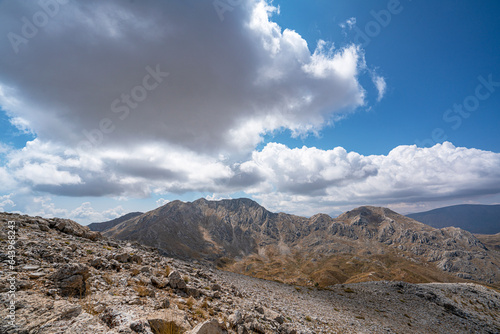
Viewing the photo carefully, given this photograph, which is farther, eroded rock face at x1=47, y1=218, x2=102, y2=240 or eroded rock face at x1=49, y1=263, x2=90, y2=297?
eroded rock face at x1=47, y1=218, x2=102, y2=240

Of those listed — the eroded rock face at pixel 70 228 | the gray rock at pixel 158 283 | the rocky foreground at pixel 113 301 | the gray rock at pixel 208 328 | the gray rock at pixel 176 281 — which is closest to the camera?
the rocky foreground at pixel 113 301

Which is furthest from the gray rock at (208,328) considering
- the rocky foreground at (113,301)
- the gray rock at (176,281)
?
the gray rock at (176,281)

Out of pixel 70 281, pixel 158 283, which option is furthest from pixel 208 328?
pixel 70 281

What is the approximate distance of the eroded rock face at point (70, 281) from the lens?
1001 centimetres

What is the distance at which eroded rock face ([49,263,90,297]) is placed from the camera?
1001 centimetres

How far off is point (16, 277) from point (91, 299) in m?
3.73

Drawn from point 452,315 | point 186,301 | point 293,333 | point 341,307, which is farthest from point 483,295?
point 186,301

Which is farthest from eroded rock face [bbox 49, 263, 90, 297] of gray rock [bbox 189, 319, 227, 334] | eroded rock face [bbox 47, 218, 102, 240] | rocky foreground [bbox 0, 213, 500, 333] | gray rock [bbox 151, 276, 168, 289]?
eroded rock face [bbox 47, 218, 102, 240]

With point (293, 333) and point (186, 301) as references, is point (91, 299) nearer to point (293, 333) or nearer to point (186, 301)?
point (186, 301)

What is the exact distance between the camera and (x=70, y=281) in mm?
10289

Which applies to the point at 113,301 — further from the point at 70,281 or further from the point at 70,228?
the point at 70,228

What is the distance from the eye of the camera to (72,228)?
900 inches

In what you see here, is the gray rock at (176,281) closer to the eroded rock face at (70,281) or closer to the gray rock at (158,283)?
the gray rock at (158,283)

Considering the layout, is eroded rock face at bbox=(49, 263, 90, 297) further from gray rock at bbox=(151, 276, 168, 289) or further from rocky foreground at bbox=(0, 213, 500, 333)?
gray rock at bbox=(151, 276, 168, 289)
